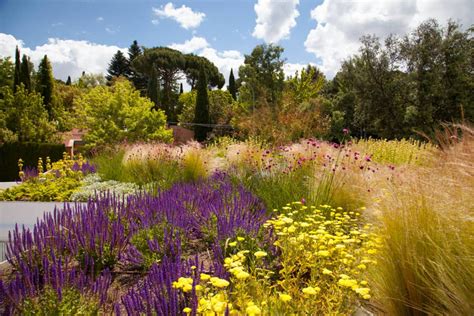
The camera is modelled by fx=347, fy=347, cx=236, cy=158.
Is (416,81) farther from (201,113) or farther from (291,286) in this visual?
(291,286)

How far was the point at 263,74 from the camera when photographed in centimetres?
2989

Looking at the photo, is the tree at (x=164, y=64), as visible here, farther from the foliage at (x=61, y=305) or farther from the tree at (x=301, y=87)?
the foliage at (x=61, y=305)

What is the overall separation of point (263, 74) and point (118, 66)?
76.3 ft

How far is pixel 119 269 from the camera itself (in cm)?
253

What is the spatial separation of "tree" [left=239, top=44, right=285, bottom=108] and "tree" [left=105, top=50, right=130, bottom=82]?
827 inches

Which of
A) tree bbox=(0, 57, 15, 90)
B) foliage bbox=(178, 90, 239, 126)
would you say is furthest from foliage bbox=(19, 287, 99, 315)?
foliage bbox=(178, 90, 239, 126)

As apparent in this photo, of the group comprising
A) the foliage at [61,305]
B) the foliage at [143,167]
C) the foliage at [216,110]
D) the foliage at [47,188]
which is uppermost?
the foliage at [216,110]

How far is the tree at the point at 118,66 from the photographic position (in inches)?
1741

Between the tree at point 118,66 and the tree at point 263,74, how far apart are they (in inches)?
827

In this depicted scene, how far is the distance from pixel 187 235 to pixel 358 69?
65.0ft

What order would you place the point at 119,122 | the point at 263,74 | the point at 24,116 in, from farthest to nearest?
the point at 263,74 < the point at 119,122 < the point at 24,116

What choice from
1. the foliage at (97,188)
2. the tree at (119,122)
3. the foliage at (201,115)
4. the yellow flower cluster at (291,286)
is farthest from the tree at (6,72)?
the yellow flower cluster at (291,286)

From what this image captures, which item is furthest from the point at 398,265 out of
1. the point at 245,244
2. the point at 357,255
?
the point at 245,244

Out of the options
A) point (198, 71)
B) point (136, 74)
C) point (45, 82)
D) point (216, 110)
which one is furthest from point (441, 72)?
point (136, 74)
